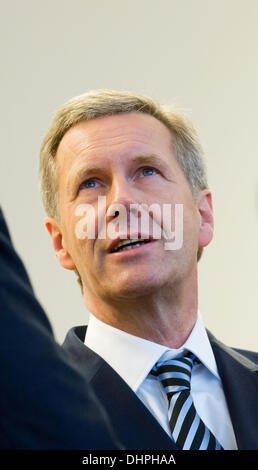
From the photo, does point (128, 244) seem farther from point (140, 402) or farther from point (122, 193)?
point (140, 402)

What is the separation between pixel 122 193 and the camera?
143cm

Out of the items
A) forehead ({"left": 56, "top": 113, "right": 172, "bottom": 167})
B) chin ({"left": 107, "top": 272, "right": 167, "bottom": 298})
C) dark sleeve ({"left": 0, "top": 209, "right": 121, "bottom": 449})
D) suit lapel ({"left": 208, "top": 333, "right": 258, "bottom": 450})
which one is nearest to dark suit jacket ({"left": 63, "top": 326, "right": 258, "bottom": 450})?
suit lapel ({"left": 208, "top": 333, "right": 258, "bottom": 450})

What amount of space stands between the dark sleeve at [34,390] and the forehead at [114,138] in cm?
110

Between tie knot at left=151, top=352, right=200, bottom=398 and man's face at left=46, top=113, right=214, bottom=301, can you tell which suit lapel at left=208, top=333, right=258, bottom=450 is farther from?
man's face at left=46, top=113, right=214, bottom=301

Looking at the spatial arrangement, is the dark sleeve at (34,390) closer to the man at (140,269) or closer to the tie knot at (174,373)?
the man at (140,269)

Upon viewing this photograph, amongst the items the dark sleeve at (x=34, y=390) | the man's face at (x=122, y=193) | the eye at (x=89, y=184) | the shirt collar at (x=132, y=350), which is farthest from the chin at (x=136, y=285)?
the dark sleeve at (x=34, y=390)

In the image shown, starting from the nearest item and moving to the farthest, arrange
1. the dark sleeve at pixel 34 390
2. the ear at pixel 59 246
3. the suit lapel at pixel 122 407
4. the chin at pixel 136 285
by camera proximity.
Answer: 1. the dark sleeve at pixel 34 390
2. the suit lapel at pixel 122 407
3. the chin at pixel 136 285
4. the ear at pixel 59 246

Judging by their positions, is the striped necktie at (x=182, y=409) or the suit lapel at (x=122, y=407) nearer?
the suit lapel at (x=122, y=407)

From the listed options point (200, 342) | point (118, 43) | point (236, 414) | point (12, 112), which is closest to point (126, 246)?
point (200, 342)

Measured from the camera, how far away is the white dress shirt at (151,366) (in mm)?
1347

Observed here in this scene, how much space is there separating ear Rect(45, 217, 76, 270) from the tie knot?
333 mm

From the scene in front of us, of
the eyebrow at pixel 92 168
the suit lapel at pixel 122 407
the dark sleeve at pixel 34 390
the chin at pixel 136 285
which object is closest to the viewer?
the dark sleeve at pixel 34 390

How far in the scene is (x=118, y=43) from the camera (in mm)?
3010

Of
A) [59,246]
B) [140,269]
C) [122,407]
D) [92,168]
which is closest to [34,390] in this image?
[122,407]
